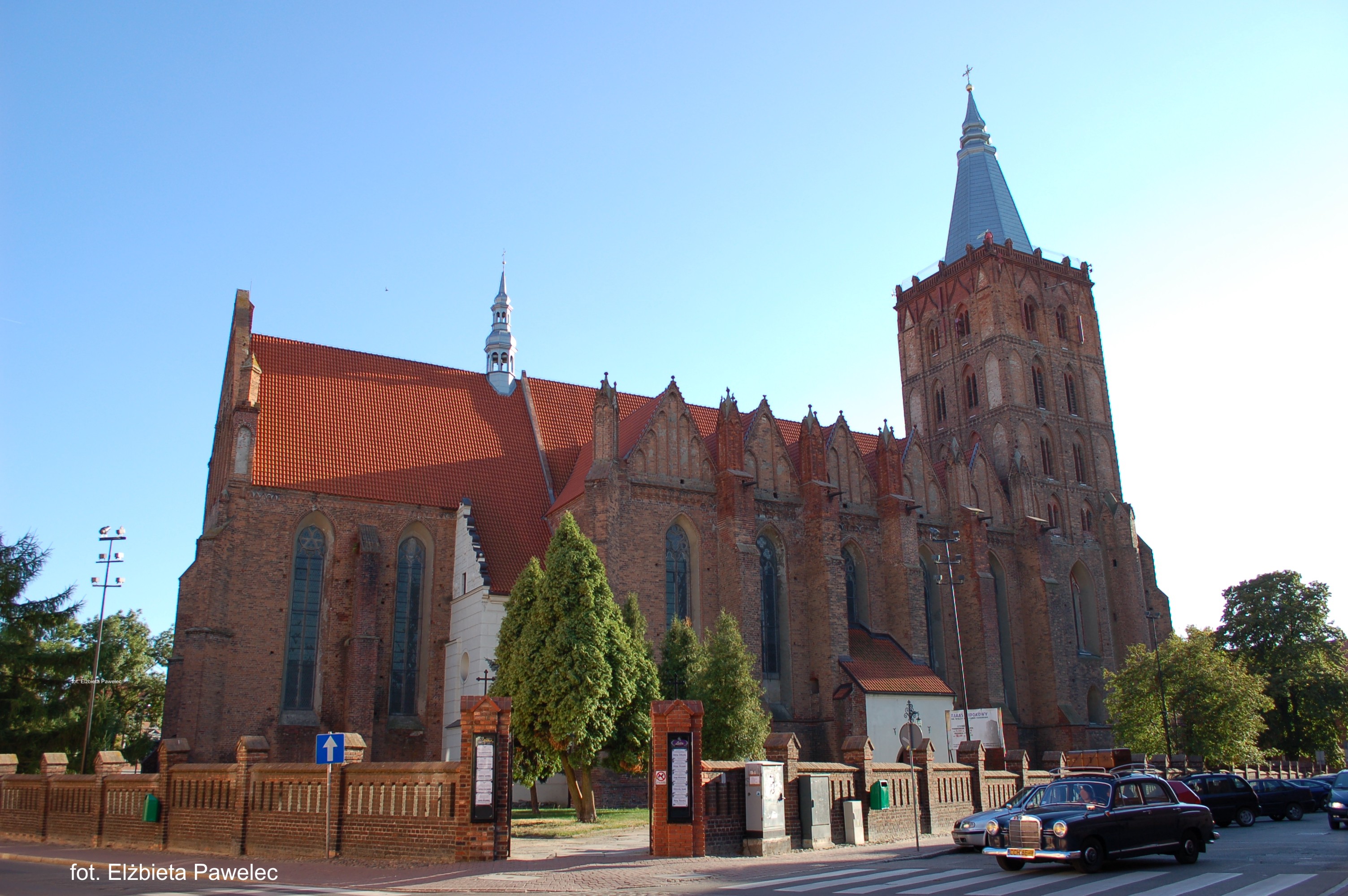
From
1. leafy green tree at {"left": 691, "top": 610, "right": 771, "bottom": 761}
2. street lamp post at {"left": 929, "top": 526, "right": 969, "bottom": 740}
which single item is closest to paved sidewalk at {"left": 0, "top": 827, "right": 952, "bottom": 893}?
leafy green tree at {"left": 691, "top": 610, "right": 771, "bottom": 761}

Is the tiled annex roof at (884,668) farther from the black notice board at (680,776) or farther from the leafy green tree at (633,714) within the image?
the black notice board at (680,776)

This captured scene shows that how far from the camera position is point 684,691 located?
27125 mm

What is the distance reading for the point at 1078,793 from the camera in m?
16.1

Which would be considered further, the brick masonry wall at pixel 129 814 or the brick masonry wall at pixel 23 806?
the brick masonry wall at pixel 23 806

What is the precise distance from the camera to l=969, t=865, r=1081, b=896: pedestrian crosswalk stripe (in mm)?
12656

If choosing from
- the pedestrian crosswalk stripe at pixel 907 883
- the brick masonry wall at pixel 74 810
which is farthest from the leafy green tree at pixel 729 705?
the brick masonry wall at pixel 74 810

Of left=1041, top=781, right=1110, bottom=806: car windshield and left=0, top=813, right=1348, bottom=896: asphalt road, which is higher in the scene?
left=1041, top=781, right=1110, bottom=806: car windshield

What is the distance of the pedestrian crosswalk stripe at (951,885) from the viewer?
1262 cm

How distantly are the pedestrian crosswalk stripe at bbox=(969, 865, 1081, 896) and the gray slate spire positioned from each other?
3862 cm

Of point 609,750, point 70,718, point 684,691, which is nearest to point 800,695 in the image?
point 684,691

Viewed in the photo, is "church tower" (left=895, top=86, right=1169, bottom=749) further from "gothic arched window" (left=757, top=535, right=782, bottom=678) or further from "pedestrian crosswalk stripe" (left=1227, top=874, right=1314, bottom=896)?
"pedestrian crosswalk stripe" (left=1227, top=874, right=1314, bottom=896)

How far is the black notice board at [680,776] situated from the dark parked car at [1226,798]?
50.4 feet

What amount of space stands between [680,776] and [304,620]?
1790cm

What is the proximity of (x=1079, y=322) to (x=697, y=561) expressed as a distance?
88.8 ft
